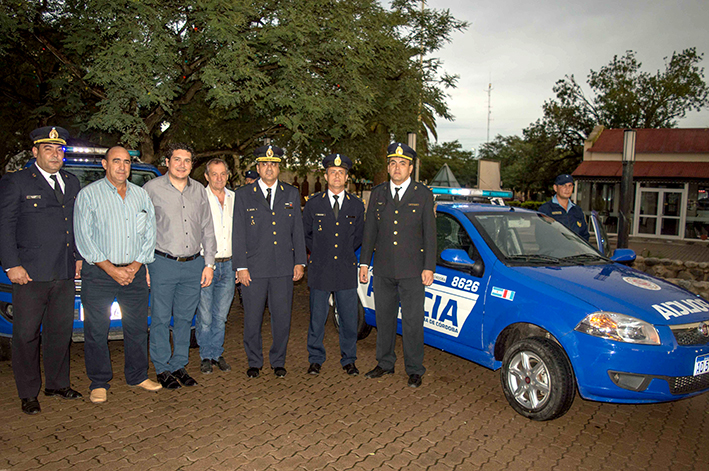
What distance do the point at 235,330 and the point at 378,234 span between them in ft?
9.21

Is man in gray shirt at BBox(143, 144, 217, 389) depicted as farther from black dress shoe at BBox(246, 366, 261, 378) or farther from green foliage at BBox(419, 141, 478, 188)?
green foliage at BBox(419, 141, 478, 188)

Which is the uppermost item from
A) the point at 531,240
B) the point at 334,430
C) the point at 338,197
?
the point at 338,197

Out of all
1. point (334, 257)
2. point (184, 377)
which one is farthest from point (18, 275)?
point (334, 257)

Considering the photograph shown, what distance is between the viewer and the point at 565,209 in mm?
6277

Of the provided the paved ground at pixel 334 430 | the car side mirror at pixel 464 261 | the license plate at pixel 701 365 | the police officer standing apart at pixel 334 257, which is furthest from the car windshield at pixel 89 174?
the license plate at pixel 701 365

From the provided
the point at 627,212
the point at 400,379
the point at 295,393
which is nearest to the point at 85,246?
the point at 295,393

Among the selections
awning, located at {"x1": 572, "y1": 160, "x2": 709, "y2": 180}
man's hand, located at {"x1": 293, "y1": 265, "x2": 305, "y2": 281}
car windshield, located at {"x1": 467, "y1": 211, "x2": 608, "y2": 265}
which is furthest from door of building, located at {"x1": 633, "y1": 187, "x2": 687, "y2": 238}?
man's hand, located at {"x1": 293, "y1": 265, "x2": 305, "y2": 281}

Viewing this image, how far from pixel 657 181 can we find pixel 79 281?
24.6m

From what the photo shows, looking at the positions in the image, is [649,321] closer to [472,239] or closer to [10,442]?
[472,239]

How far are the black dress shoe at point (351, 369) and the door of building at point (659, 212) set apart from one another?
75.6 ft

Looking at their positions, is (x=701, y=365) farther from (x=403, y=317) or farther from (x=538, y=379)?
(x=403, y=317)

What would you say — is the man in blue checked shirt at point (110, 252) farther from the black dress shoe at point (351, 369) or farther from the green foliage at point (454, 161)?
the green foliage at point (454, 161)

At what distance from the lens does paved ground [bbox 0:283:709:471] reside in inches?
136

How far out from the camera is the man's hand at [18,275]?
3.97 metres
